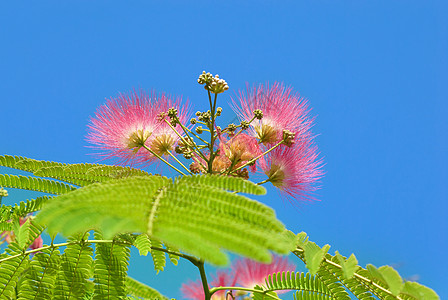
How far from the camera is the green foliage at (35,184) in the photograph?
164 centimetres

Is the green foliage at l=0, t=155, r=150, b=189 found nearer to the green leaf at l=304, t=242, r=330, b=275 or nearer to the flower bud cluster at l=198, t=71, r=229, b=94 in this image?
the flower bud cluster at l=198, t=71, r=229, b=94

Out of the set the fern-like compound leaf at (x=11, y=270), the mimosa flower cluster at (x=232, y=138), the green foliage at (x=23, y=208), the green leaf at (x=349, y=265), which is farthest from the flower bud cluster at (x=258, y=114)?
the fern-like compound leaf at (x=11, y=270)

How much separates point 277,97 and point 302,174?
1.38 ft

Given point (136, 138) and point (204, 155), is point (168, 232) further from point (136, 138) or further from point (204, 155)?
point (136, 138)

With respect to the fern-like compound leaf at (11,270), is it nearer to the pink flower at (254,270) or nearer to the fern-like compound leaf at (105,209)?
the fern-like compound leaf at (105,209)

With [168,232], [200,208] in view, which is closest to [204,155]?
[200,208]

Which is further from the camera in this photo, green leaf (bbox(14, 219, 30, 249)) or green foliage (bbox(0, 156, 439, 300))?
green leaf (bbox(14, 219, 30, 249))

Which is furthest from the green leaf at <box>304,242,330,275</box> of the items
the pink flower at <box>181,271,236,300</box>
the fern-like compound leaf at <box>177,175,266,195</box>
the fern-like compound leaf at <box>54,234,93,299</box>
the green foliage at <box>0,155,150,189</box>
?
the pink flower at <box>181,271,236,300</box>

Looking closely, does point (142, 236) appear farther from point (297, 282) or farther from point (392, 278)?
point (392, 278)

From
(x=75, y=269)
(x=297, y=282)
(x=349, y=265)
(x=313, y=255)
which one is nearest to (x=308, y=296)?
(x=297, y=282)

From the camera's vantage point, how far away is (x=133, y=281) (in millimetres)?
2172

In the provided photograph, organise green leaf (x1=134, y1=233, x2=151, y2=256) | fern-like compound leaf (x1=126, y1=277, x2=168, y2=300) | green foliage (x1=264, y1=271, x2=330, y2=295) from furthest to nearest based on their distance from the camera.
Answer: fern-like compound leaf (x1=126, y1=277, x2=168, y2=300)
green foliage (x1=264, y1=271, x2=330, y2=295)
green leaf (x1=134, y1=233, x2=151, y2=256)

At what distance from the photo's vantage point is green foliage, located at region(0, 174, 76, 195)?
164 centimetres

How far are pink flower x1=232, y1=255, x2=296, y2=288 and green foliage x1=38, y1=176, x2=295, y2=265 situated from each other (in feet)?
4.85
